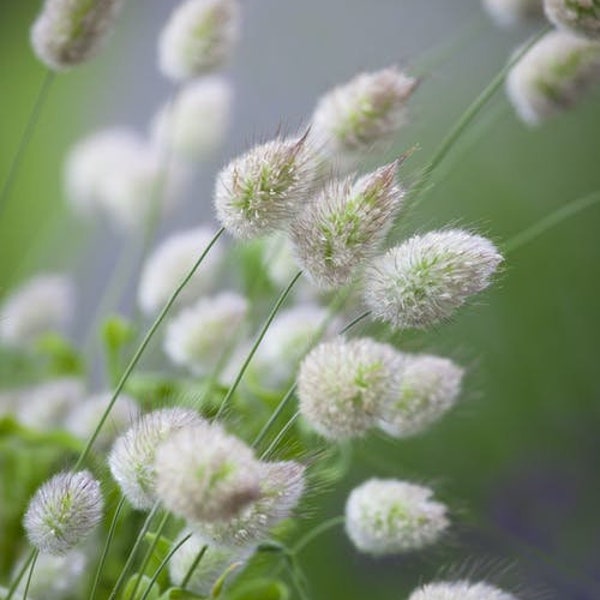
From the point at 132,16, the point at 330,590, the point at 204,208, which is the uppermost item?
the point at 132,16

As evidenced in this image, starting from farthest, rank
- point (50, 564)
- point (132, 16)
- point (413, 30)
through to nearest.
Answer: point (132, 16), point (413, 30), point (50, 564)

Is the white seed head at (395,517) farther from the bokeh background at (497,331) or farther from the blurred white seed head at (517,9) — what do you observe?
the blurred white seed head at (517,9)

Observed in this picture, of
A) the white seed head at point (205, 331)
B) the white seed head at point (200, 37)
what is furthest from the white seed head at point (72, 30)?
the white seed head at point (205, 331)

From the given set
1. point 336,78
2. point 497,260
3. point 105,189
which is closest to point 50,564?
point 497,260

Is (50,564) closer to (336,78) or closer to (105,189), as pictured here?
(105,189)

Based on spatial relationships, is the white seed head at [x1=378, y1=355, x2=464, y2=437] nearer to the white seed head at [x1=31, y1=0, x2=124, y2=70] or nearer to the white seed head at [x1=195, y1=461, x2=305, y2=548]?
the white seed head at [x1=195, y1=461, x2=305, y2=548]

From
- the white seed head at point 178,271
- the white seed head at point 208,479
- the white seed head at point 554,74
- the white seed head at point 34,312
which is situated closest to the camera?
the white seed head at point 208,479

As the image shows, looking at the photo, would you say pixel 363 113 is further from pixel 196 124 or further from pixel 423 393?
pixel 196 124
